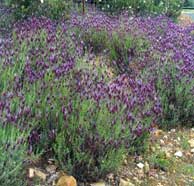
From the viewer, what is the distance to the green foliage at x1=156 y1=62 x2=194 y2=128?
497 cm

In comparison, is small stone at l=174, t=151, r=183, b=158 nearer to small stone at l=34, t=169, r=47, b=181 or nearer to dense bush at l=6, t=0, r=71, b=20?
small stone at l=34, t=169, r=47, b=181

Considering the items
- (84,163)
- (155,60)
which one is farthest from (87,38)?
(84,163)

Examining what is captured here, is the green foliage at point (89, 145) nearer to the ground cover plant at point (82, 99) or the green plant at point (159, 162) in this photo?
the ground cover plant at point (82, 99)

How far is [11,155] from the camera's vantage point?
9.62 ft

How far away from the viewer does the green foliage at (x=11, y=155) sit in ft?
9.50

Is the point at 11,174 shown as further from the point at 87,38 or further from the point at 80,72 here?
the point at 87,38

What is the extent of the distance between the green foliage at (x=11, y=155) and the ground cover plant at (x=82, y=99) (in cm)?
4

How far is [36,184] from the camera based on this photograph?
3.33 m

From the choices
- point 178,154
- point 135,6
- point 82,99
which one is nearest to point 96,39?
point 178,154

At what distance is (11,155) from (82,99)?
927 millimetres

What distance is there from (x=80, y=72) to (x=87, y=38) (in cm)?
218

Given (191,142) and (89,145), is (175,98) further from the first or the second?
(89,145)

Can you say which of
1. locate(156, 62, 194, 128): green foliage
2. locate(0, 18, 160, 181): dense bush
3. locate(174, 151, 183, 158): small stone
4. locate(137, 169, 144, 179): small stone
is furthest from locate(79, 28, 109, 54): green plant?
locate(137, 169, 144, 179): small stone

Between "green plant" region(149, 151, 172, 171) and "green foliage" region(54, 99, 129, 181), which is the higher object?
"green foliage" region(54, 99, 129, 181)
